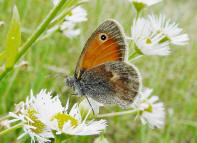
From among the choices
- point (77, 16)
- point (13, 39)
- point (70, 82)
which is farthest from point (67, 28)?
point (13, 39)

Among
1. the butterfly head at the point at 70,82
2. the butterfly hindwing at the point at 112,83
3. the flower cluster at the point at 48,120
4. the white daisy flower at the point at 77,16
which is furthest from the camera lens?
the white daisy flower at the point at 77,16

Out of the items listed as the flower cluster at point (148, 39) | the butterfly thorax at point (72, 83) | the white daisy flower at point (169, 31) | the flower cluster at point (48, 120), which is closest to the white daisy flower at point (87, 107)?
the flower cluster at point (48, 120)

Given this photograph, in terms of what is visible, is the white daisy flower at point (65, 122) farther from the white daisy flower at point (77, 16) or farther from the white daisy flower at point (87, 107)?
the white daisy flower at point (77, 16)

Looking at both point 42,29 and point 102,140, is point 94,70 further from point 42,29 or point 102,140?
point 42,29

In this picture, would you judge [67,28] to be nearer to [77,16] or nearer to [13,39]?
[77,16]

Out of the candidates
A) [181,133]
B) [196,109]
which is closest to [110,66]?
[181,133]
